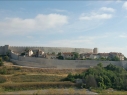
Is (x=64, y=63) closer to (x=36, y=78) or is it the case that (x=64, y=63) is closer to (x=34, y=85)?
(x=36, y=78)

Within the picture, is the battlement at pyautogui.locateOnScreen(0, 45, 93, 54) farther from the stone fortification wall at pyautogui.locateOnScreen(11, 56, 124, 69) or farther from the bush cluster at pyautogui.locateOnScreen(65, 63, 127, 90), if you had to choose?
the bush cluster at pyautogui.locateOnScreen(65, 63, 127, 90)

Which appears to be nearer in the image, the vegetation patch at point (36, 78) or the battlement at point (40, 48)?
the vegetation patch at point (36, 78)

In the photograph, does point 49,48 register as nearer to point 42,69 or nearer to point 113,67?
point 42,69

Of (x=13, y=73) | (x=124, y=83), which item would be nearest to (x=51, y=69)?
(x=13, y=73)

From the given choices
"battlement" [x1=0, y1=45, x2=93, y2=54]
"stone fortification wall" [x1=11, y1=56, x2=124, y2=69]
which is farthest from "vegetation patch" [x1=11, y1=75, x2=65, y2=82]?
"battlement" [x1=0, y1=45, x2=93, y2=54]

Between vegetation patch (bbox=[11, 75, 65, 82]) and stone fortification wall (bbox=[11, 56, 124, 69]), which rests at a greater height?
stone fortification wall (bbox=[11, 56, 124, 69])

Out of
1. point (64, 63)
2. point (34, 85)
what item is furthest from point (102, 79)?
point (64, 63)

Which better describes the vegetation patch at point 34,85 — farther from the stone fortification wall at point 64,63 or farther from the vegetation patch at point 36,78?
the stone fortification wall at point 64,63

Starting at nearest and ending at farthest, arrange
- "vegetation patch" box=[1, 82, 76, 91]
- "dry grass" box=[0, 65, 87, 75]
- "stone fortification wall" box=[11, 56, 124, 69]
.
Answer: "vegetation patch" box=[1, 82, 76, 91]
"dry grass" box=[0, 65, 87, 75]
"stone fortification wall" box=[11, 56, 124, 69]

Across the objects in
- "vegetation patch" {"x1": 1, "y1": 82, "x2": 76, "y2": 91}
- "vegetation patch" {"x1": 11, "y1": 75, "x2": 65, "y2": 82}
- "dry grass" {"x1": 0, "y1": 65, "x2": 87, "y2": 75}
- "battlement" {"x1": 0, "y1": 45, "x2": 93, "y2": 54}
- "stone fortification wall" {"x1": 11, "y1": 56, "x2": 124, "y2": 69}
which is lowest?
"vegetation patch" {"x1": 1, "y1": 82, "x2": 76, "y2": 91}

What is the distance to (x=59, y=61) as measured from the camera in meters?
27.1

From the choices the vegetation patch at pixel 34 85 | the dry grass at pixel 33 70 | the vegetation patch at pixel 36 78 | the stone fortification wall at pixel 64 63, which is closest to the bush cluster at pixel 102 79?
the vegetation patch at pixel 36 78

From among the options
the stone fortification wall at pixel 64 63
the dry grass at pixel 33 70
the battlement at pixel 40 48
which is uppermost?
the battlement at pixel 40 48

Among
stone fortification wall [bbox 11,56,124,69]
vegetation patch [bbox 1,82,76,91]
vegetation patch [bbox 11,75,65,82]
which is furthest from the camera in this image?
stone fortification wall [bbox 11,56,124,69]
